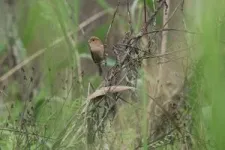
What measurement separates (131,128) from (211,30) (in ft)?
6.13

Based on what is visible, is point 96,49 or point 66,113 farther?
point 66,113

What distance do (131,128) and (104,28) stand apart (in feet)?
2.98

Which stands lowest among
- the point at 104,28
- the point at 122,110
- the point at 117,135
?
the point at 117,135

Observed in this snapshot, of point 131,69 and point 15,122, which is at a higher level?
point 131,69

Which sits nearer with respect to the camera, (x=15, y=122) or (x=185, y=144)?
(x=185, y=144)

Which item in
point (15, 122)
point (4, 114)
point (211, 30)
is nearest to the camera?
point (211, 30)

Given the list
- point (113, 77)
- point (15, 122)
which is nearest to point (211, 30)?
point (113, 77)

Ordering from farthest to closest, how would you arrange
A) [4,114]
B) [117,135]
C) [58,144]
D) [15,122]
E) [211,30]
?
[4,114]
[15,122]
[117,135]
[58,144]
[211,30]

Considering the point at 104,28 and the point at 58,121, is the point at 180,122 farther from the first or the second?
the point at 104,28

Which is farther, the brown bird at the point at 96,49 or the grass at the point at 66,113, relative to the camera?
the brown bird at the point at 96,49

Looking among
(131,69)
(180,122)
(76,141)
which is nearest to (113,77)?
(131,69)

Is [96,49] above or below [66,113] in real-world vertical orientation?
above

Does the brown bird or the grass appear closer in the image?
the grass

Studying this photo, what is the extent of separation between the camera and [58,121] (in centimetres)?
215
